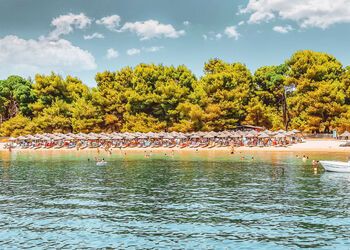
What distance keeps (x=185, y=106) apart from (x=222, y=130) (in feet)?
25.6

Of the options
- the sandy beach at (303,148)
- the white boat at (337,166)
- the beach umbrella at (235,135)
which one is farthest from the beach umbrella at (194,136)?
the white boat at (337,166)

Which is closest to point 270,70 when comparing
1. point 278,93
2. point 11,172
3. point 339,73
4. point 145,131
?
point 278,93

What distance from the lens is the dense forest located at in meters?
76.7

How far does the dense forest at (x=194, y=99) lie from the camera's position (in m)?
76.7

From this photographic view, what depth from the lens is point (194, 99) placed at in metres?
83.9

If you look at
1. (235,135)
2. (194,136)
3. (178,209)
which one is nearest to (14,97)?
(194,136)

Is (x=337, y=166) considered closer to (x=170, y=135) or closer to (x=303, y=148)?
(x=303, y=148)

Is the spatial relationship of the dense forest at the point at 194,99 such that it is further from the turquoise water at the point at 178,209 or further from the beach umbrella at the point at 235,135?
the turquoise water at the point at 178,209

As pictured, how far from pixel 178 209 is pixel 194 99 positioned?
60.6 metres

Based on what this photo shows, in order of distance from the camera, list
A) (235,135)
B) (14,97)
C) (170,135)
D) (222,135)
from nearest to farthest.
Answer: (235,135), (222,135), (170,135), (14,97)

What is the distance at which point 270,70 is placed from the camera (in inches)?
3477

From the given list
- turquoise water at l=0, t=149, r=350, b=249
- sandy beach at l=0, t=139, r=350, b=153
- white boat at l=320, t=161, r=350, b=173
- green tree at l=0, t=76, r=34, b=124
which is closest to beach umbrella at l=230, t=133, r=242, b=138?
sandy beach at l=0, t=139, r=350, b=153

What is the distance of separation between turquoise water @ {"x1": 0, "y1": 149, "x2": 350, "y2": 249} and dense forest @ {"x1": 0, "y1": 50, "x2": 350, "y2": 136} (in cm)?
3662

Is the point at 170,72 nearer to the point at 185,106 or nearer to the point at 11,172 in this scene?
the point at 185,106
